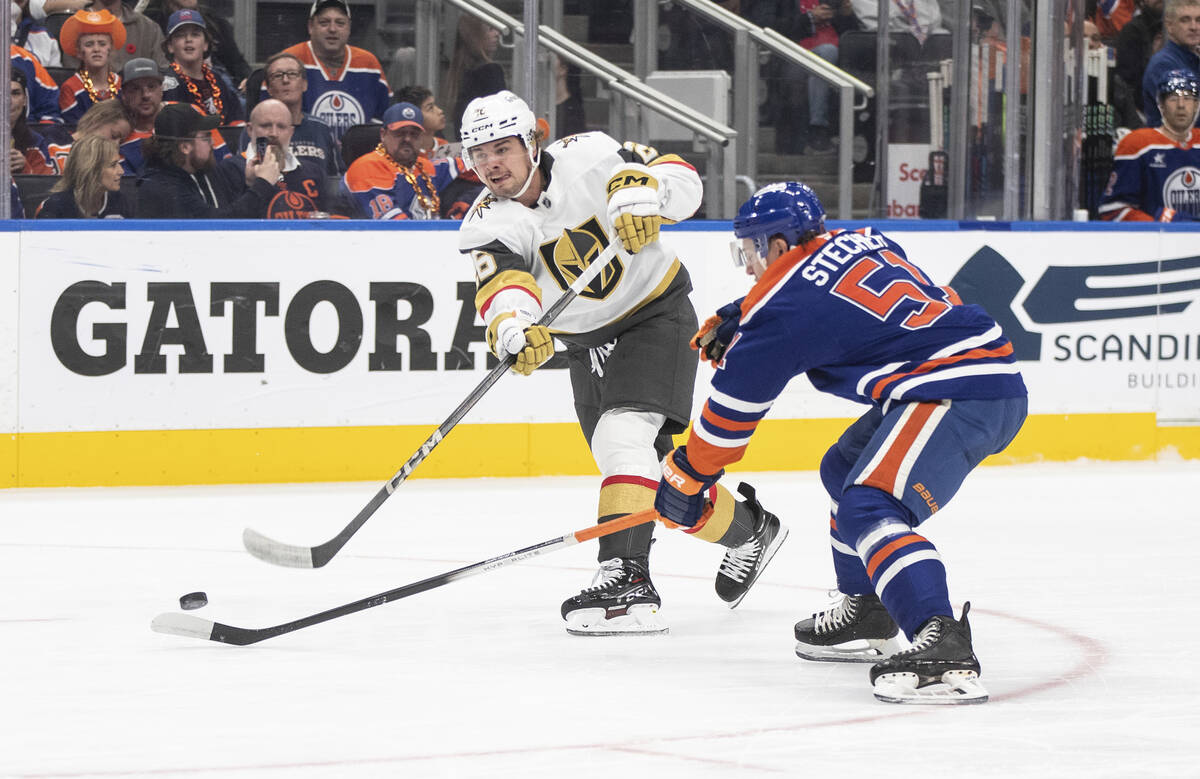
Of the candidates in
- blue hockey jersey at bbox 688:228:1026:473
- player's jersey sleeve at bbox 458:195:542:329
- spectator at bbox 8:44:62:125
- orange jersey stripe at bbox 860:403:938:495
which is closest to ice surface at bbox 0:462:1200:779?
orange jersey stripe at bbox 860:403:938:495

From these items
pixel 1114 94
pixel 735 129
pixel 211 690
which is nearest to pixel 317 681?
pixel 211 690

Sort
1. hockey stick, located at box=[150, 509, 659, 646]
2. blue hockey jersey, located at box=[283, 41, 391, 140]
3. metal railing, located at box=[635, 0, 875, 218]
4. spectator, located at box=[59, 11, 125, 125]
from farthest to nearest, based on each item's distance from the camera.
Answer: metal railing, located at box=[635, 0, 875, 218], blue hockey jersey, located at box=[283, 41, 391, 140], spectator, located at box=[59, 11, 125, 125], hockey stick, located at box=[150, 509, 659, 646]

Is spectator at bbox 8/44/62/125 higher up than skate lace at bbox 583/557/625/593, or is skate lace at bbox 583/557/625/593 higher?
spectator at bbox 8/44/62/125

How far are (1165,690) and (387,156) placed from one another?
394 cm

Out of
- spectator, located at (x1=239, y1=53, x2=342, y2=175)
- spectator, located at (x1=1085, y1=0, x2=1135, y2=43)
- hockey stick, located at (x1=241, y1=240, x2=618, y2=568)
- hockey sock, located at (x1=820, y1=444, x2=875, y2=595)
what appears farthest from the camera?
spectator, located at (x1=1085, y1=0, x2=1135, y2=43)

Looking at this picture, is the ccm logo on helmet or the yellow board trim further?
the yellow board trim

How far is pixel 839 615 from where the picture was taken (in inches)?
131

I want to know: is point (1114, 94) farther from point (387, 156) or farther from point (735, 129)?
point (387, 156)

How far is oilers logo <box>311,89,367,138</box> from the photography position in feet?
20.6

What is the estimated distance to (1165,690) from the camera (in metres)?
3.03

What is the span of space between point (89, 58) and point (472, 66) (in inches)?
52.5

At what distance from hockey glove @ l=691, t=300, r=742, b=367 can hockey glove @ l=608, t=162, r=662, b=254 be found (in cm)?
47

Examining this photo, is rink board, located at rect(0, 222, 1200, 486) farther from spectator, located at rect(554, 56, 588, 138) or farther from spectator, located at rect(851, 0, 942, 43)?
spectator, located at rect(851, 0, 942, 43)

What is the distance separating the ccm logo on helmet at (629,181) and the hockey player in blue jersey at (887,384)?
67 centimetres
